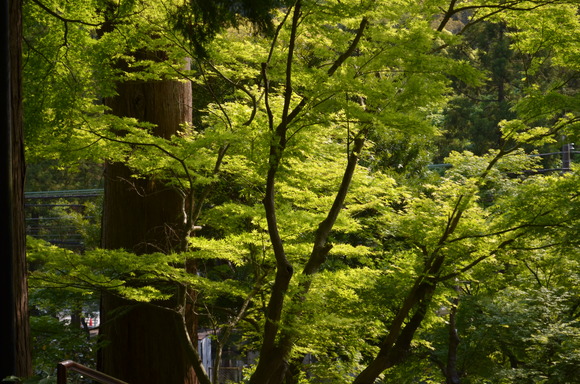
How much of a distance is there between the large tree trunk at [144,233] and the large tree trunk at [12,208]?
4.08 metres

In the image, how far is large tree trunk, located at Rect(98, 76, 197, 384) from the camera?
8.87 meters

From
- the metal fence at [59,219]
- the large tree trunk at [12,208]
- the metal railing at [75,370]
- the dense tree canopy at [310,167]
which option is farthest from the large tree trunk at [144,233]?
the metal fence at [59,219]

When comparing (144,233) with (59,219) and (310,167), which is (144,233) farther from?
(59,219)

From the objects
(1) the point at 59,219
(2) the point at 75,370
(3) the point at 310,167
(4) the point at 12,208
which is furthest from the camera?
(1) the point at 59,219

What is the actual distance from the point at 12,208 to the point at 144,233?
483 centimetres

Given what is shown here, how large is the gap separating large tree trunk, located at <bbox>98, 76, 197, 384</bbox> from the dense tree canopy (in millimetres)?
150

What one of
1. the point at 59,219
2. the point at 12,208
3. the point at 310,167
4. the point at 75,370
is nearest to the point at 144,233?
the point at 310,167

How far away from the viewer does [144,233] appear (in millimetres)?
9047

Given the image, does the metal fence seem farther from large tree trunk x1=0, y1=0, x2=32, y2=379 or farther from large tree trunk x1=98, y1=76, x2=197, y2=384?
large tree trunk x1=0, y1=0, x2=32, y2=379

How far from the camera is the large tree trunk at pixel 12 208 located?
389 centimetres

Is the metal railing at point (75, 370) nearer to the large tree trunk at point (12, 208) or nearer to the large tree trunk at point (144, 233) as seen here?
the large tree trunk at point (12, 208)

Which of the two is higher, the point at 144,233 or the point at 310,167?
the point at 310,167

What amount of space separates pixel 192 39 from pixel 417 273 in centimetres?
472

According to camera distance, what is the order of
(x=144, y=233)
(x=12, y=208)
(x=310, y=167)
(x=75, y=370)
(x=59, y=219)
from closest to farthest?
1. (x=75, y=370)
2. (x=12, y=208)
3. (x=144, y=233)
4. (x=310, y=167)
5. (x=59, y=219)
